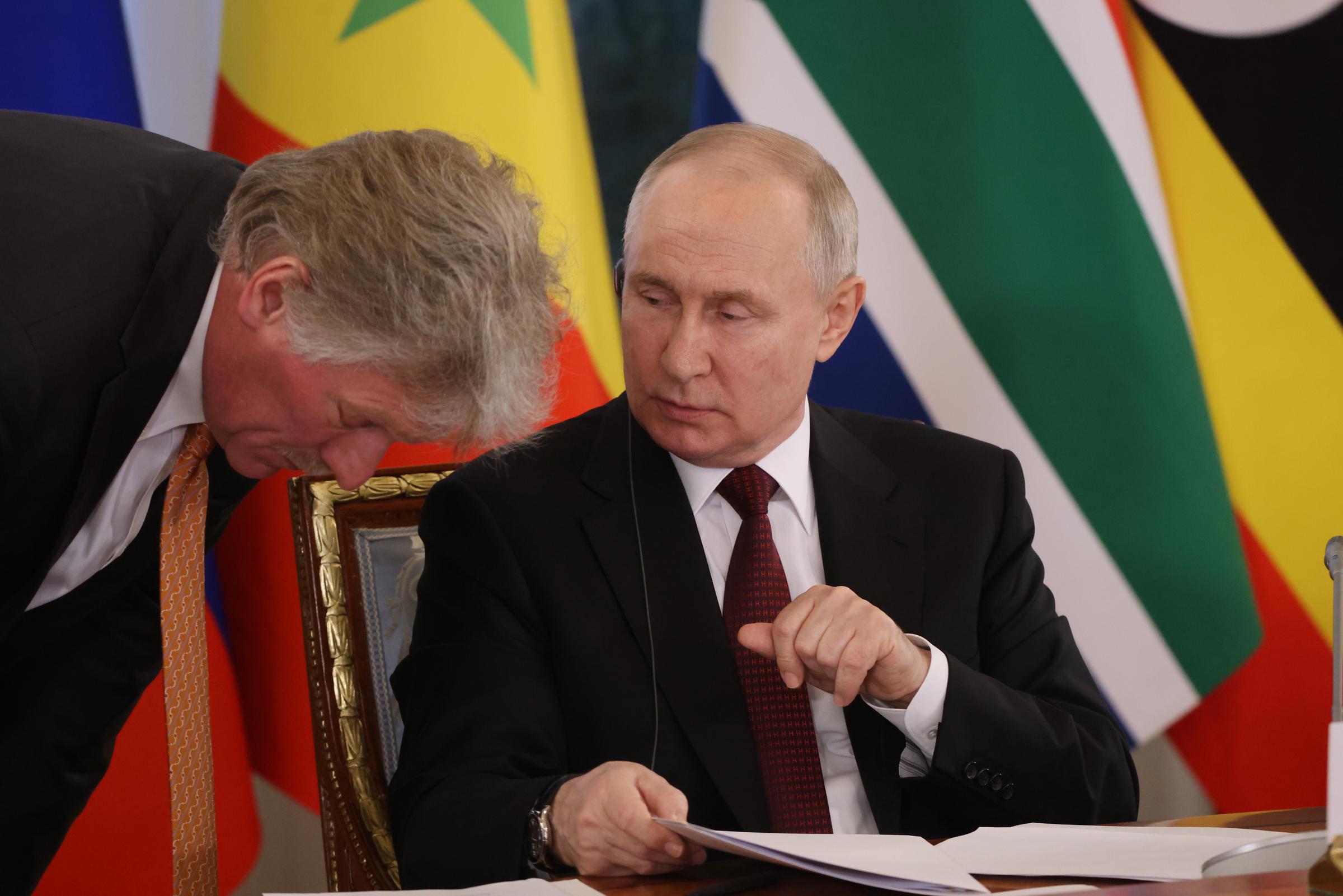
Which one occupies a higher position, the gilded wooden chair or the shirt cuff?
the gilded wooden chair

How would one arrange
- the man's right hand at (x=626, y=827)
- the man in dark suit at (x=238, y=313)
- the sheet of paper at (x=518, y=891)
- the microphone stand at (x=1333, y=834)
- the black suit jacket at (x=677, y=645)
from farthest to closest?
1. the black suit jacket at (x=677, y=645)
2. the man in dark suit at (x=238, y=313)
3. the man's right hand at (x=626, y=827)
4. the sheet of paper at (x=518, y=891)
5. the microphone stand at (x=1333, y=834)

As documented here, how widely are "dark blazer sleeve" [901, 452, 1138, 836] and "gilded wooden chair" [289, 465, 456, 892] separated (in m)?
0.82

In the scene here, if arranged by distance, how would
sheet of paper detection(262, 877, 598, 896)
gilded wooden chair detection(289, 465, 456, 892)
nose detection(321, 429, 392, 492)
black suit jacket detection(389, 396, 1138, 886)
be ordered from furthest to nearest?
1. gilded wooden chair detection(289, 465, 456, 892)
2. black suit jacket detection(389, 396, 1138, 886)
3. nose detection(321, 429, 392, 492)
4. sheet of paper detection(262, 877, 598, 896)

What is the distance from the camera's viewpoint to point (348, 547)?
75.6 inches

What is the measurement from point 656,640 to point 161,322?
75 centimetres

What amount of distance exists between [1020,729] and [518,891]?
748 millimetres

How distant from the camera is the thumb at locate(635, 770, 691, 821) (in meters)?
1.23

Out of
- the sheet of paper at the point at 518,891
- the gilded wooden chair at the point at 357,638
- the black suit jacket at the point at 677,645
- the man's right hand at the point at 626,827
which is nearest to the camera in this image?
the sheet of paper at the point at 518,891

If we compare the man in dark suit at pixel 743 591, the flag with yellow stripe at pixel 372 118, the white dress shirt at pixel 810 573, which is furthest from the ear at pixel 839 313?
the flag with yellow stripe at pixel 372 118

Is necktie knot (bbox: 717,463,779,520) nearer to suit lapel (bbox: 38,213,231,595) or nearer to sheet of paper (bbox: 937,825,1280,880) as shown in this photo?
sheet of paper (bbox: 937,825,1280,880)

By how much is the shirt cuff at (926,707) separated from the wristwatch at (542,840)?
0.46 metres

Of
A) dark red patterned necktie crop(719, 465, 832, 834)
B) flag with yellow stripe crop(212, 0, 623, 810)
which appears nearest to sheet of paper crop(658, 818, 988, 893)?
dark red patterned necktie crop(719, 465, 832, 834)

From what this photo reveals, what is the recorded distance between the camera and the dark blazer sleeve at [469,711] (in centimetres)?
138

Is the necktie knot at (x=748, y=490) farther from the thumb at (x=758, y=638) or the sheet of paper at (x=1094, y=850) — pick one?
the sheet of paper at (x=1094, y=850)
